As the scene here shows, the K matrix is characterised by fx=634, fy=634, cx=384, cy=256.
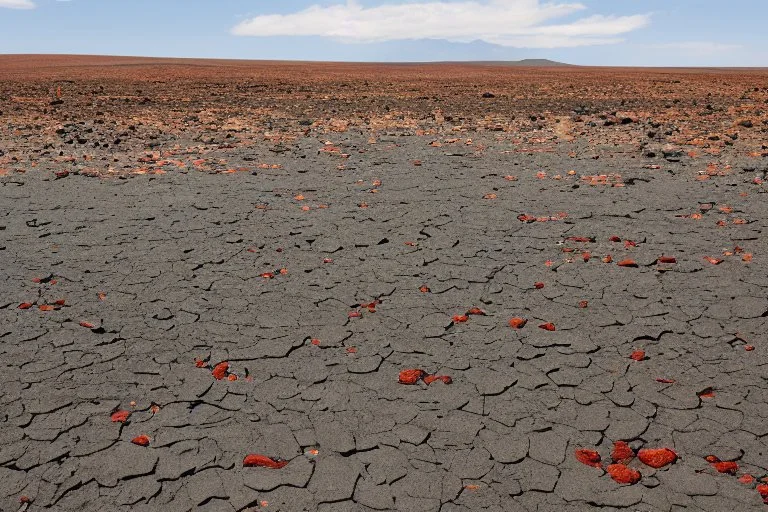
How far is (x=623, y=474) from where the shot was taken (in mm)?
3057

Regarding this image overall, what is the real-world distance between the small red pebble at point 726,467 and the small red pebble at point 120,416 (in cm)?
309

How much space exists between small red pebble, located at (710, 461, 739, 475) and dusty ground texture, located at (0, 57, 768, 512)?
3 centimetres

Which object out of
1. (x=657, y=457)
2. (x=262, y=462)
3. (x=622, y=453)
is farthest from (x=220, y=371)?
(x=657, y=457)

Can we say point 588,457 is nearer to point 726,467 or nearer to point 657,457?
point 657,457

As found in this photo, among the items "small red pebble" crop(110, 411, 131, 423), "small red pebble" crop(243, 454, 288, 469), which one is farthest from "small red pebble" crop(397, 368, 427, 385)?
"small red pebble" crop(110, 411, 131, 423)

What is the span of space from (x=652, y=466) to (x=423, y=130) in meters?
11.0

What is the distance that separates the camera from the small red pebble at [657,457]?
3129 mm

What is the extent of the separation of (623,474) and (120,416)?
2.68 metres

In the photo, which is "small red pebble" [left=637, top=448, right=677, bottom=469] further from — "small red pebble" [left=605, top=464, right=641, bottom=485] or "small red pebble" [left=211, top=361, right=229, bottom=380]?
"small red pebble" [left=211, top=361, right=229, bottom=380]

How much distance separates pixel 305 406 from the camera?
12.0 ft

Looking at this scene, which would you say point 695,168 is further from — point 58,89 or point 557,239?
point 58,89

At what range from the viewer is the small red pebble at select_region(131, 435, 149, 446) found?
333 cm

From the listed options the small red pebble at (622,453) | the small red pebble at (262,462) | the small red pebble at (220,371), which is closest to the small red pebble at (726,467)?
the small red pebble at (622,453)

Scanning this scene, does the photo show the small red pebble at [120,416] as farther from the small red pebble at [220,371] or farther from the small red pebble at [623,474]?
the small red pebble at [623,474]
